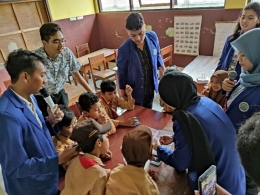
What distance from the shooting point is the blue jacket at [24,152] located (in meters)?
1.01

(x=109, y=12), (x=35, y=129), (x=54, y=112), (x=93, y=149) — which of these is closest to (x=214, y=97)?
(x=93, y=149)

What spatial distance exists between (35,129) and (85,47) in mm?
4212

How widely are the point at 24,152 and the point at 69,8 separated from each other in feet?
14.2

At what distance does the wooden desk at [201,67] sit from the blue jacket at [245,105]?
4.79ft

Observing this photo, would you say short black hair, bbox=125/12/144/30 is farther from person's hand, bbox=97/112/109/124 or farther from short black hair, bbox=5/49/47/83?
short black hair, bbox=5/49/47/83

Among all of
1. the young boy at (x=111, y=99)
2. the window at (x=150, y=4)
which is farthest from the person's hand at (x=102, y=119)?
the window at (x=150, y=4)

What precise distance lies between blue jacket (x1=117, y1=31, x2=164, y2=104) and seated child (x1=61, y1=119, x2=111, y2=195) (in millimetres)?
991

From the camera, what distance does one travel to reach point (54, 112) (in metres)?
1.37

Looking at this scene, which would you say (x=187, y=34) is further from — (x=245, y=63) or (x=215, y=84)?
(x=245, y=63)

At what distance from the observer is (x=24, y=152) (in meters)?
1.06

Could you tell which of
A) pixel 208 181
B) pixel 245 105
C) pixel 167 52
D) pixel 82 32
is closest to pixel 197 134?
pixel 208 181

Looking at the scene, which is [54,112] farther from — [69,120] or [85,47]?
[85,47]

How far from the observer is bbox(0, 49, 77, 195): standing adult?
3.35ft

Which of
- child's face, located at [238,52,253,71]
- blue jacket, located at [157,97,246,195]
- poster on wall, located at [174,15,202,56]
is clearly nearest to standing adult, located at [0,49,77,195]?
blue jacket, located at [157,97,246,195]
